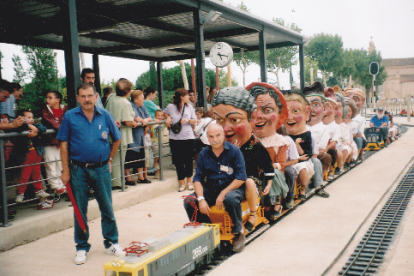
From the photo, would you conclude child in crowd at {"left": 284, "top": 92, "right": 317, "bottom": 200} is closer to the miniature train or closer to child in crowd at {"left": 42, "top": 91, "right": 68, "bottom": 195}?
the miniature train

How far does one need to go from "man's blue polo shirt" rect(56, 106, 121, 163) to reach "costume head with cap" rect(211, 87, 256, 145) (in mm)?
1555

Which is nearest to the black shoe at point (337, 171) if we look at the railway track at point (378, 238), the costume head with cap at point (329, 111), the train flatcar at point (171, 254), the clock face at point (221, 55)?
the costume head with cap at point (329, 111)

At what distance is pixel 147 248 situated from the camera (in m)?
3.53

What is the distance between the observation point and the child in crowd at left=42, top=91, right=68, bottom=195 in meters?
5.83

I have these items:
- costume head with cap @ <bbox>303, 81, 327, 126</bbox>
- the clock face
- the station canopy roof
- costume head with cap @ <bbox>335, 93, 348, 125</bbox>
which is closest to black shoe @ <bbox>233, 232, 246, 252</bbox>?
the station canopy roof

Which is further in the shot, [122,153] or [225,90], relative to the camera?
[122,153]

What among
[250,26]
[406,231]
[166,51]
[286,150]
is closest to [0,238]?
[286,150]

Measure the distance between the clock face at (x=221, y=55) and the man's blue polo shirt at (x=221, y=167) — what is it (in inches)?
246

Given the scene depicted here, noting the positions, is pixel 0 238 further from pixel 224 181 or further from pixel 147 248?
pixel 224 181

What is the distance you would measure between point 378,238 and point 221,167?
2248 millimetres

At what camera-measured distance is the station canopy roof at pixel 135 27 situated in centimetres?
802

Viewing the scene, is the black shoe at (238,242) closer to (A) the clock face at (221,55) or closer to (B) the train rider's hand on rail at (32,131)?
(B) the train rider's hand on rail at (32,131)

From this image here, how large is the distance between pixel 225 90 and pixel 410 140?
44.2 feet

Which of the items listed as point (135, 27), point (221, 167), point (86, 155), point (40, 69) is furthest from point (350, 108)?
point (40, 69)
